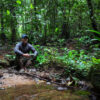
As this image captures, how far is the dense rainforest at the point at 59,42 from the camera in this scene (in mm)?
3236

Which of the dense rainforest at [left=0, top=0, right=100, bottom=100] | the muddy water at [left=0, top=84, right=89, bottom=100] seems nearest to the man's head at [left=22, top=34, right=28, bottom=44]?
the dense rainforest at [left=0, top=0, right=100, bottom=100]

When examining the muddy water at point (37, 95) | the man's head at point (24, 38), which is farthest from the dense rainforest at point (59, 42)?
the man's head at point (24, 38)

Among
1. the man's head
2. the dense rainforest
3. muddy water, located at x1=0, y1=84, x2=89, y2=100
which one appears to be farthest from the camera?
the man's head

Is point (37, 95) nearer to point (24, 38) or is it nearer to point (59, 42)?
point (24, 38)

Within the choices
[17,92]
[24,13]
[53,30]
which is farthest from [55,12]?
[17,92]

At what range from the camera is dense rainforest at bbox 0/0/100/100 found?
324 cm

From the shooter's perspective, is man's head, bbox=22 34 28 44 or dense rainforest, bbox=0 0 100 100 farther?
man's head, bbox=22 34 28 44

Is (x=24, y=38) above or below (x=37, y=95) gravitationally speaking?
above

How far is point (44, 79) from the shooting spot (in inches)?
143

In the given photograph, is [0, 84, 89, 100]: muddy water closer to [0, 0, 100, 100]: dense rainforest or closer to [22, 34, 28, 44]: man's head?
[0, 0, 100, 100]: dense rainforest

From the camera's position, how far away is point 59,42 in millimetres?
8555

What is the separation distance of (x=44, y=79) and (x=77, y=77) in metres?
0.94

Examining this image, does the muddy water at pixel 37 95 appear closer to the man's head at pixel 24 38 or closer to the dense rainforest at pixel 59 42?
the dense rainforest at pixel 59 42

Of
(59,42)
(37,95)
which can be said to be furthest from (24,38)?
(59,42)
